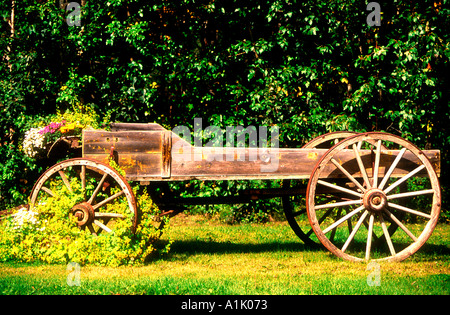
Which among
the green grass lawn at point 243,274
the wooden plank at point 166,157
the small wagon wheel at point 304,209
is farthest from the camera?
the small wagon wheel at point 304,209

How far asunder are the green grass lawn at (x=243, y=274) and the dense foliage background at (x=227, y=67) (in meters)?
2.27

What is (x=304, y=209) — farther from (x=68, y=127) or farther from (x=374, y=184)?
(x=68, y=127)

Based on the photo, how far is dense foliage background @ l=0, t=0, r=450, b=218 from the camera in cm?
680

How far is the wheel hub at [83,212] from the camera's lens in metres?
4.44

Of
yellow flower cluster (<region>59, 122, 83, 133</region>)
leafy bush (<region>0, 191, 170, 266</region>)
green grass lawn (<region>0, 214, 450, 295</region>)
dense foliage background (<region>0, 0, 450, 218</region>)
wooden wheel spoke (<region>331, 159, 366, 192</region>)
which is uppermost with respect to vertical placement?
dense foliage background (<region>0, 0, 450, 218</region>)

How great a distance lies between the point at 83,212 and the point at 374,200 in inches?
112

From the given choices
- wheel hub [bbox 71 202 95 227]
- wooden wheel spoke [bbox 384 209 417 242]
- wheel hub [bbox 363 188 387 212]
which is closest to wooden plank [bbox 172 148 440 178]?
wheel hub [bbox 363 188 387 212]

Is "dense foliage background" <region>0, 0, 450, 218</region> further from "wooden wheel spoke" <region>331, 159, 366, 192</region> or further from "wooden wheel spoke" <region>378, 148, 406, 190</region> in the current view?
"wooden wheel spoke" <region>331, 159, 366, 192</region>

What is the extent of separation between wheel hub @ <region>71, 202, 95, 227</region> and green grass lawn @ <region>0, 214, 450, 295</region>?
1.52 feet

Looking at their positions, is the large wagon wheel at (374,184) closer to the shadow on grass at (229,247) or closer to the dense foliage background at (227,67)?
the shadow on grass at (229,247)

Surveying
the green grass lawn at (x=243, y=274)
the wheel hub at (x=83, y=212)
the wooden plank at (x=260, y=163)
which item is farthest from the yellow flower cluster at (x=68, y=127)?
the green grass lawn at (x=243, y=274)

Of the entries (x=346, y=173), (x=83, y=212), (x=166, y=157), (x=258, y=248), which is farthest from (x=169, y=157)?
(x=258, y=248)
